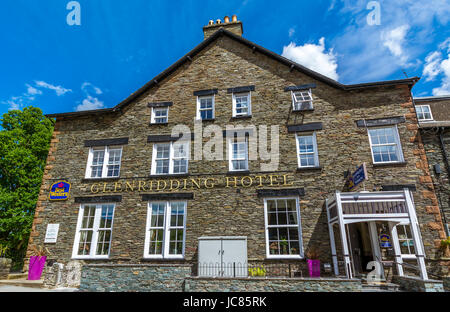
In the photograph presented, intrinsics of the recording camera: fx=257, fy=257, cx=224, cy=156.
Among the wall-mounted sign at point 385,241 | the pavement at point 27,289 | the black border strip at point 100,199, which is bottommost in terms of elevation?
the pavement at point 27,289

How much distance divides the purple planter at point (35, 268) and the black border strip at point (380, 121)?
1691 cm

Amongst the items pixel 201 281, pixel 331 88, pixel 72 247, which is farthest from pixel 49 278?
pixel 331 88

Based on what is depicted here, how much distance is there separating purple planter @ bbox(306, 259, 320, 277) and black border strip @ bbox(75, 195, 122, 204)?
9.72 meters

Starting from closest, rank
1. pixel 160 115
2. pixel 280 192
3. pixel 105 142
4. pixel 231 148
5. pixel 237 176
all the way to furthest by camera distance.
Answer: pixel 280 192 < pixel 237 176 < pixel 231 148 < pixel 105 142 < pixel 160 115

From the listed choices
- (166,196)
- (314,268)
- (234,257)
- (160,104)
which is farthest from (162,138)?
(314,268)

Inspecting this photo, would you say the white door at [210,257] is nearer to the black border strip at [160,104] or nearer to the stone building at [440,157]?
the black border strip at [160,104]

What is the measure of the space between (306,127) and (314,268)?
670 cm

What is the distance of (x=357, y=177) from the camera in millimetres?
10883

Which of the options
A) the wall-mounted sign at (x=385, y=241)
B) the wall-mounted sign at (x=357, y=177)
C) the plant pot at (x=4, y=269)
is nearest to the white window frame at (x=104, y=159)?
the plant pot at (x=4, y=269)

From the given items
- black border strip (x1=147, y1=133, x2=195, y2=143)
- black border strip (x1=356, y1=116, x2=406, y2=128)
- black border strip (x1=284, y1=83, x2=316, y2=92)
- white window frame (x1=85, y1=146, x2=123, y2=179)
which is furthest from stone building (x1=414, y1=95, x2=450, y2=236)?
white window frame (x1=85, y1=146, x2=123, y2=179)

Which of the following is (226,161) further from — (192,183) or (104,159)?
(104,159)

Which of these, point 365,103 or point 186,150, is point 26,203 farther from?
point 365,103

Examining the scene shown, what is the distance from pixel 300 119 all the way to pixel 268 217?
212 inches

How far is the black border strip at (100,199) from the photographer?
532 inches
